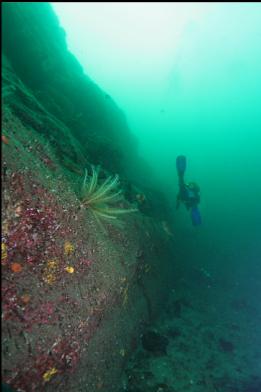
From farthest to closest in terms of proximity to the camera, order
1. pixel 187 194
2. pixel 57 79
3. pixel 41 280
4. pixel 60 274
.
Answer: pixel 57 79 < pixel 187 194 < pixel 60 274 < pixel 41 280

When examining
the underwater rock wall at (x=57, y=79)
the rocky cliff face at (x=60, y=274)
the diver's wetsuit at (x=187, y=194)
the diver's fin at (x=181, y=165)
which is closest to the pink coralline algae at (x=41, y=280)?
the rocky cliff face at (x=60, y=274)

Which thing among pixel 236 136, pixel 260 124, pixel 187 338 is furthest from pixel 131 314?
pixel 260 124

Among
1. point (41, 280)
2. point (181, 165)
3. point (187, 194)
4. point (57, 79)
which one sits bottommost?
point (41, 280)

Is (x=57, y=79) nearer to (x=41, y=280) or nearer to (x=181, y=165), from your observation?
(x=181, y=165)

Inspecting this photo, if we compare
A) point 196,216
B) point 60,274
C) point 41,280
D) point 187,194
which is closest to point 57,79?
point 187,194

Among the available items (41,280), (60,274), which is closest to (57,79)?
(60,274)

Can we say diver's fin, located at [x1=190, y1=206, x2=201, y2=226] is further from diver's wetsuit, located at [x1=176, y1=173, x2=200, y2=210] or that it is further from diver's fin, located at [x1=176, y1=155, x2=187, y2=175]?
diver's fin, located at [x1=176, y1=155, x2=187, y2=175]

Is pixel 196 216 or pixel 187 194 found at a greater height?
pixel 187 194

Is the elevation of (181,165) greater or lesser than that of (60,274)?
greater

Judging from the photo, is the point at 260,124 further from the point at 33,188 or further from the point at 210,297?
the point at 33,188

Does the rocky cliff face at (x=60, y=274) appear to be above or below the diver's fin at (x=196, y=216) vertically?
below

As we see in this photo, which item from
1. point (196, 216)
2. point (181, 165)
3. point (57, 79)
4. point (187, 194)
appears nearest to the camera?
point (187, 194)

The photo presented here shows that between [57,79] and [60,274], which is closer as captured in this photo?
[60,274]

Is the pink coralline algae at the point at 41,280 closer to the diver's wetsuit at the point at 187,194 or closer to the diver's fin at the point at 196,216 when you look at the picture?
the diver's wetsuit at the point at 187,194
